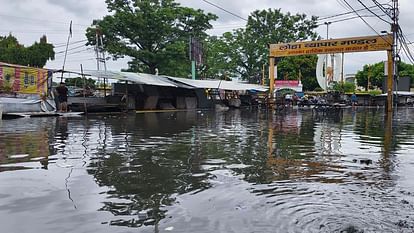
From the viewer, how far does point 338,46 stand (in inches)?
1237

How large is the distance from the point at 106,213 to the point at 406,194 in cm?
379

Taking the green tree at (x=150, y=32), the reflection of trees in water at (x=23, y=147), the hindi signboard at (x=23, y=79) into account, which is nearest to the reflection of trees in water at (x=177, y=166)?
the reflection of trees in water at (x=23, y=147)

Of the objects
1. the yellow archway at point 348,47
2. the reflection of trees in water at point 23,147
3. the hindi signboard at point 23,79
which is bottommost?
the reflection of trees in water at point 23,147

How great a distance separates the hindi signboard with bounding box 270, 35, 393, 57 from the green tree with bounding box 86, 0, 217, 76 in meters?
9.81

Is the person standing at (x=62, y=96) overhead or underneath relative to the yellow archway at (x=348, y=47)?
underneath

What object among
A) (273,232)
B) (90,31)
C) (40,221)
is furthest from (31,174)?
(90,31)

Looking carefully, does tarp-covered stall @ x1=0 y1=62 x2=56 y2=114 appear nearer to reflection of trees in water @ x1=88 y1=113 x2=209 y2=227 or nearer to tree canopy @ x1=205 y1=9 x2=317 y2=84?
reflection of trees in water @ x1=88 y1=113 x2=209 y2=227

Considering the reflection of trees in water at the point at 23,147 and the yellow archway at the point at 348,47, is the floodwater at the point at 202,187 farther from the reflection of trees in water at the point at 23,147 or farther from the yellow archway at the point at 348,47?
the yellow archway at the point at 348,47

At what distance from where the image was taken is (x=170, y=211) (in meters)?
4.72

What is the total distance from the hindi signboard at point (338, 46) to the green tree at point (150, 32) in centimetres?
981

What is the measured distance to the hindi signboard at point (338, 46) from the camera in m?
29.7

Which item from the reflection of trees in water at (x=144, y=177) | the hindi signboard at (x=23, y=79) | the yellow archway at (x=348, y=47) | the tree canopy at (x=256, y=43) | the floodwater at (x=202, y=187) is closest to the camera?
the floodwater at (x=202, y=187)

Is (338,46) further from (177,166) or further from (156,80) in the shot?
(177,166)

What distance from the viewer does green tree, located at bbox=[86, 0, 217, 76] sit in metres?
38.9
